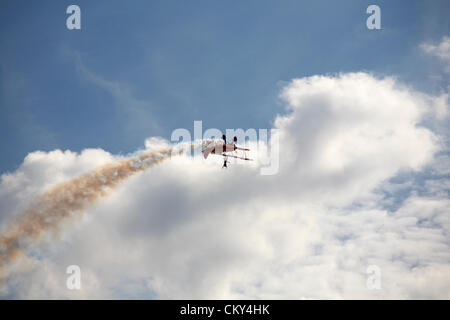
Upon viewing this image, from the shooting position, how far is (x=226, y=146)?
90.9 metres
